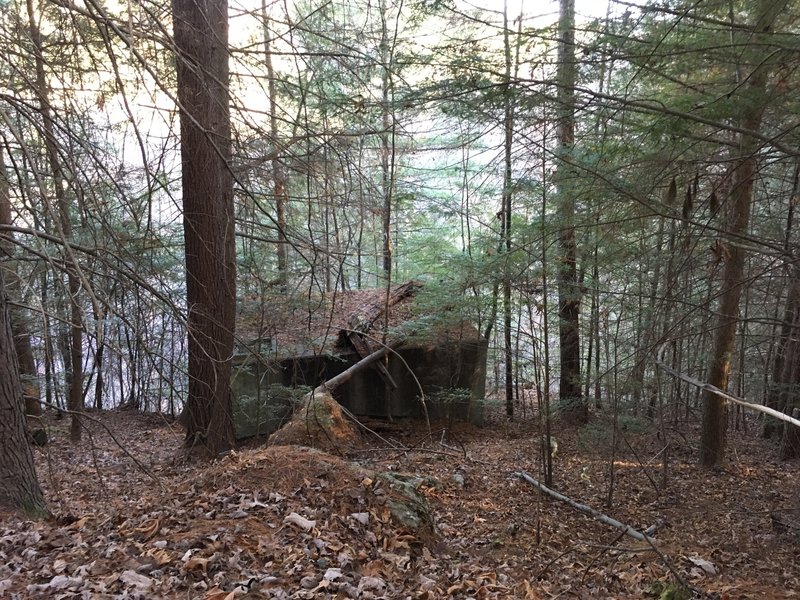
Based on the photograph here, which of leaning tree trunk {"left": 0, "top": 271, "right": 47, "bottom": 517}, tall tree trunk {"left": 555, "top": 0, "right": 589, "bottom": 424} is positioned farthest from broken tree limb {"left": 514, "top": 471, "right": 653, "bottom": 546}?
leaning tree trunk {"left": 0, "top": 271, "right": 47, "bottom": 517}

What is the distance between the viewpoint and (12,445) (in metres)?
3.76

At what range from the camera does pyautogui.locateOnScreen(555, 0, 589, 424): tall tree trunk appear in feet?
15.5

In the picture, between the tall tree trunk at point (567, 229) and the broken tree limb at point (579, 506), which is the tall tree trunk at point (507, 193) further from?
the broken tree limb at point (579, 506)

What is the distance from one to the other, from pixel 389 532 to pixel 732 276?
5565mm

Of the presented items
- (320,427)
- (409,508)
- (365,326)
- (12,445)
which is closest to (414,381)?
(365,326)

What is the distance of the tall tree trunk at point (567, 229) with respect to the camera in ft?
15.5

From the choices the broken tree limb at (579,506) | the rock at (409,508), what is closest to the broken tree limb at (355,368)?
the broken tree limb at (579,506)

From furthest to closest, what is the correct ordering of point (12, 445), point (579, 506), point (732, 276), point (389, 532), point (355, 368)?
point (355, 368), point (732, 276), point (579, 506), point (389, 532), point (12, 445)

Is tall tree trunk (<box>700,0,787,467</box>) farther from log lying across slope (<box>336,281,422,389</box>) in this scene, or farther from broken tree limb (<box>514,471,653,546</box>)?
log lying across slope (<box>336,281,422,389</box>)

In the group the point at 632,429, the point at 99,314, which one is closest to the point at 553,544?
the point at 632,429

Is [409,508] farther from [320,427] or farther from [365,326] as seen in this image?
[365,326]

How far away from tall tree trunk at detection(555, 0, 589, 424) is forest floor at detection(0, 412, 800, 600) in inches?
70.7

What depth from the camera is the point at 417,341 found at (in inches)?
411

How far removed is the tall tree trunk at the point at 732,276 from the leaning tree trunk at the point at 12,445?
5.68m
